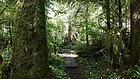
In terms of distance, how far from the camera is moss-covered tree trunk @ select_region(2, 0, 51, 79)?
5.61 meters

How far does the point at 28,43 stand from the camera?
562 centimetres

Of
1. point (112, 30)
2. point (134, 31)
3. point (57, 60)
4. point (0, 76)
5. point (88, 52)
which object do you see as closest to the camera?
point (0, 76)

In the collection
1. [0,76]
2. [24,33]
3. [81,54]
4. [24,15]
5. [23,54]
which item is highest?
[24,15]

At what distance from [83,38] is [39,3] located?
1978cm

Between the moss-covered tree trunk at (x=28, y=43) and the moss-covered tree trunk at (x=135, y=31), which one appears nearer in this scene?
the moss-covered tree trunk at (x=28, y=43)

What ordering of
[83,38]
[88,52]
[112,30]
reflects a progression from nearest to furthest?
[112,30] < [88,52] < [83,38]

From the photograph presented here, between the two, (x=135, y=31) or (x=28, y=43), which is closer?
(x=28, y=43)

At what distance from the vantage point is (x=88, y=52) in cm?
1631

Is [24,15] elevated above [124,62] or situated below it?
above

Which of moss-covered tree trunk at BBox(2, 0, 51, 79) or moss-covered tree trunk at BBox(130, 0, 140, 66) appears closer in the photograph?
moss-covered tree trunk at BBox(2, 0, 51, 79)

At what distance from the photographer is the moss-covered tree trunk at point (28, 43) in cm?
561

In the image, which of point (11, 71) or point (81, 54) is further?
point (81, 54)

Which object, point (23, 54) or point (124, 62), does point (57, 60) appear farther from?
point (23, 54)

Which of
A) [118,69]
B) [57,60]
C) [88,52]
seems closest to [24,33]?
[118,69]
